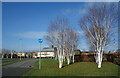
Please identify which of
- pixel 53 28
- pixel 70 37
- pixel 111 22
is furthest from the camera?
pixel 70 37

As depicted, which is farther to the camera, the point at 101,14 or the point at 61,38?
the point at 61,38

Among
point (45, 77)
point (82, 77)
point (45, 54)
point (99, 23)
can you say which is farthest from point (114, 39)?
point (45, 54)

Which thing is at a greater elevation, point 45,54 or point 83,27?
point 83,27

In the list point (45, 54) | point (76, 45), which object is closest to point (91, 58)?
point (76, 45)

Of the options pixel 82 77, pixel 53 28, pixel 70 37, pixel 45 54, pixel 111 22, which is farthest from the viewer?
pixel 45 54

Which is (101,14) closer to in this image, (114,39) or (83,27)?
(83,27)

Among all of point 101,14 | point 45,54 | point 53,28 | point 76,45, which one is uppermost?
point 101,14

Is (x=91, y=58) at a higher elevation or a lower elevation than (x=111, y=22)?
lower

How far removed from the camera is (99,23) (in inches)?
735

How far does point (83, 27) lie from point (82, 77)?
12.1 meters

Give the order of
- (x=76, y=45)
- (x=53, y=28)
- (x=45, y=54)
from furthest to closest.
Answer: (x=45, y=54)
(x=76, y=45)
(x=53, y=28)

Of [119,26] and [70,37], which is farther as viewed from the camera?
[70,37]

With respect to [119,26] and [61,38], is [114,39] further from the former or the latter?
[61,38]

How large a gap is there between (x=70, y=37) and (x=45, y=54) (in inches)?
3380
